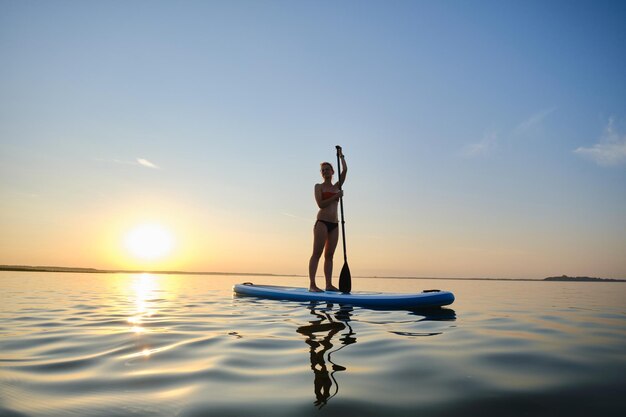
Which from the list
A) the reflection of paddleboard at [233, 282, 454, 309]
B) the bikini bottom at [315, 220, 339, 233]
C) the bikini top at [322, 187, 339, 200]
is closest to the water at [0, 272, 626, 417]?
the reflection of paddleboard at [233, 282, 454, 309]

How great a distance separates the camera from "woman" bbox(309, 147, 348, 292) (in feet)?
28.6

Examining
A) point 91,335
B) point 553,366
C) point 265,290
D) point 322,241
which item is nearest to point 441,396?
point 553,366

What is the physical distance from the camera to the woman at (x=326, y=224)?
8.72m

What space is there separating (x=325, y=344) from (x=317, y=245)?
203 inches

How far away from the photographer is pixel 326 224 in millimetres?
8828

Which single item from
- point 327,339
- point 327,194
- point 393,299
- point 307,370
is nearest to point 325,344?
point 327,339

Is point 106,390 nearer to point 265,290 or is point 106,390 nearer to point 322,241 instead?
point 322,241

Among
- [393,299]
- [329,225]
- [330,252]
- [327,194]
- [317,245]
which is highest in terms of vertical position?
[327,194]

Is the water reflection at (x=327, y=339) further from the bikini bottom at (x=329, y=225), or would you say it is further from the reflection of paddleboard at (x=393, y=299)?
the bikini bottom at (x=329, y=225)

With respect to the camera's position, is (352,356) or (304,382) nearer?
(304,382)

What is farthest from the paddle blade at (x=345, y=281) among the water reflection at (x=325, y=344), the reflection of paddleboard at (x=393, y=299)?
the water reflection at (x=325, y=344)

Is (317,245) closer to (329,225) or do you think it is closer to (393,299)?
(329,225)

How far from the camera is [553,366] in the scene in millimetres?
2842

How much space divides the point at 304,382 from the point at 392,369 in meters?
0.74
